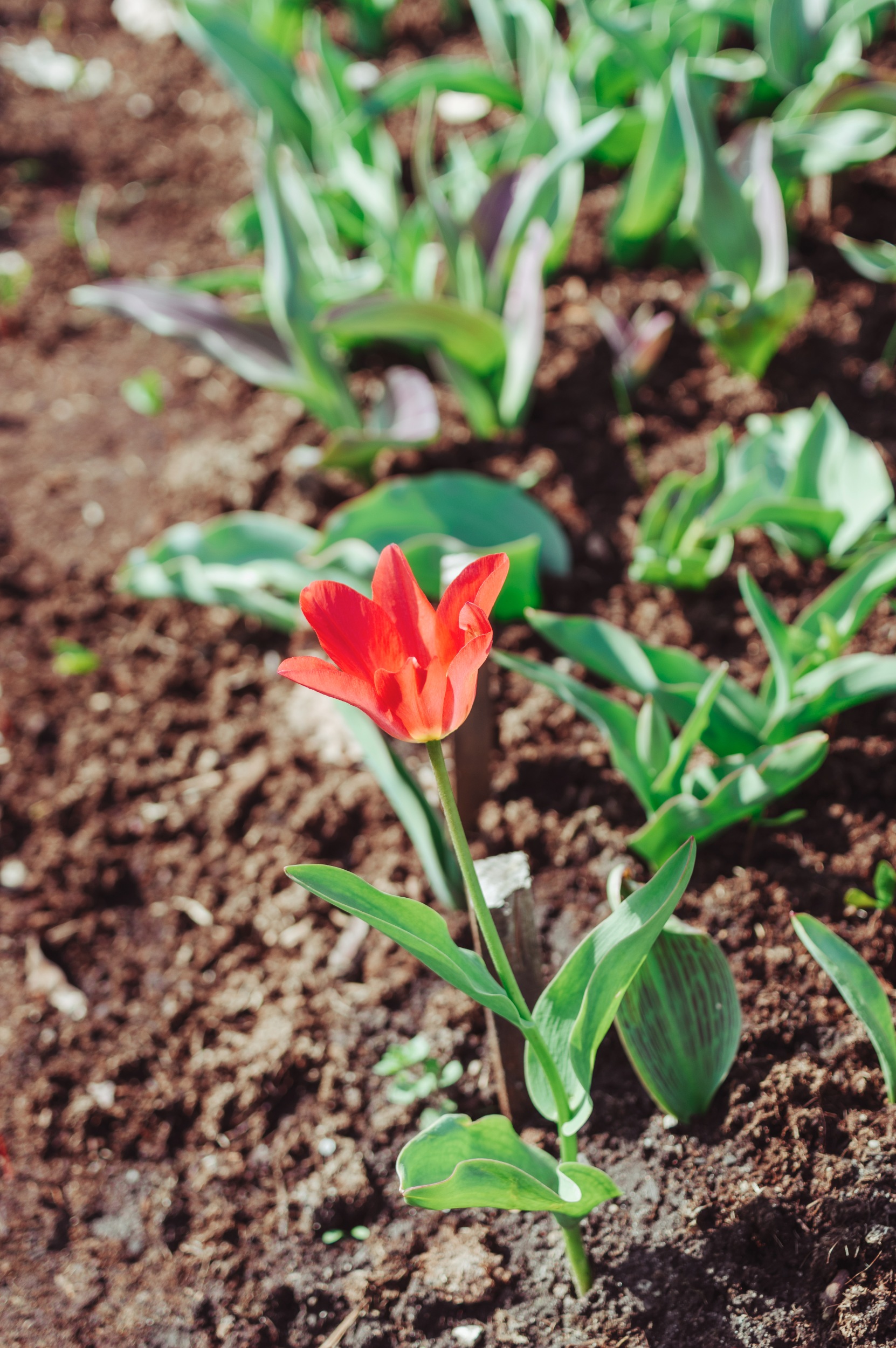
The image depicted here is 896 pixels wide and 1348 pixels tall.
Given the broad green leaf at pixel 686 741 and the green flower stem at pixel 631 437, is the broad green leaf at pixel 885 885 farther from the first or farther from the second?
the green flower stem at pixel 631 437

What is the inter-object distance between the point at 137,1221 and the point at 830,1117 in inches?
31.5

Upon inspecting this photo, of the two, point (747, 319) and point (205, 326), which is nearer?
point (747, 319)

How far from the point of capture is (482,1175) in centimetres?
83

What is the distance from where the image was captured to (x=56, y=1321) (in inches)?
44.4

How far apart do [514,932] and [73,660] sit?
1.15 m

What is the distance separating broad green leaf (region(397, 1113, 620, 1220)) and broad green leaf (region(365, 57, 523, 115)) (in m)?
1.91

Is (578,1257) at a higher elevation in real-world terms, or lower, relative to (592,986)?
lower

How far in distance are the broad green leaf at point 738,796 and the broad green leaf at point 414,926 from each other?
1.21ft

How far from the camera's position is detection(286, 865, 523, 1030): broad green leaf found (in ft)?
2.54

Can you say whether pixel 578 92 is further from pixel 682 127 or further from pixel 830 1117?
pixel 830 1117

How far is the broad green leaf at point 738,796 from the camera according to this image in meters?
1.10

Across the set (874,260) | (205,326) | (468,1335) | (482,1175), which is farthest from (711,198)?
(468,1335)

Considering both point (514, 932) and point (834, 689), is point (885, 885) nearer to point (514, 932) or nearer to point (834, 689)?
point (834, 689)

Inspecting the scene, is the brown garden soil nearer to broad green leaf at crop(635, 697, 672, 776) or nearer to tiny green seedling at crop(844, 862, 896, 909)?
tiny green seedling at crop(844, 862, 896, 909)
